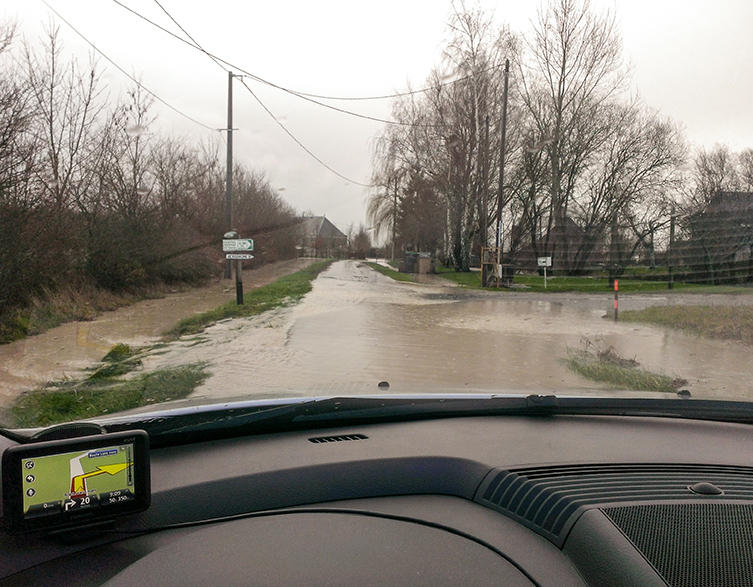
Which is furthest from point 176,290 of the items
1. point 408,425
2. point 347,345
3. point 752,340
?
point 408,425

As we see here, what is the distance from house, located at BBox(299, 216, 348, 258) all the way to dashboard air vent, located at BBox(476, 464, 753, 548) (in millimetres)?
51542

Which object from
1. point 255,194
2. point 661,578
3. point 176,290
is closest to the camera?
point 661,578

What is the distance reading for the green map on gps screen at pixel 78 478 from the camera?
1689mm

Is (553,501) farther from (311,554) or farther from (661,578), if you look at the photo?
(311,554)

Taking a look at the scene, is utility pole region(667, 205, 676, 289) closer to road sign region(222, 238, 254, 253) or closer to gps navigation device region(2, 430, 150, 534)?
road sign region(222, 238, 254, 253)

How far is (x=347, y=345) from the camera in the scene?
32.7ft

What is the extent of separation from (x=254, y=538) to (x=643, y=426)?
A: 199 centimetres

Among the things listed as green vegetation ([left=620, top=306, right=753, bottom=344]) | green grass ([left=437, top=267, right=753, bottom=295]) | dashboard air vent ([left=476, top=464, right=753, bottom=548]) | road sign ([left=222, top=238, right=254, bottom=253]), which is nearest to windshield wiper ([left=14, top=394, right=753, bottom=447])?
dashboard air vent ([left=476, top=464, right=753, bottom=548])

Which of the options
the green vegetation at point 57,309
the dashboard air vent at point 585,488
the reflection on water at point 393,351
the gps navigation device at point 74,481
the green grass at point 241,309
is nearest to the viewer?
the gps navigation device at point 74,481

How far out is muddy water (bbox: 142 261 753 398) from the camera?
591cm

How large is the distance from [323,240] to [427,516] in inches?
2807

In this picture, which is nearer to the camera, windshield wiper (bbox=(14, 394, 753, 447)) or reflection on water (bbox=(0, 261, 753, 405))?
windshield wiper (bbox=(14, 394, 753, 447))

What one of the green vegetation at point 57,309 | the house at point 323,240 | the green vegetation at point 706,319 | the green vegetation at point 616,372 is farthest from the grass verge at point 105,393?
the house at point 323,240

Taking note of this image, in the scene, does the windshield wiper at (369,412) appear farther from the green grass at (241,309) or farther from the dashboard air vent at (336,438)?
the green grass at (241,309)
